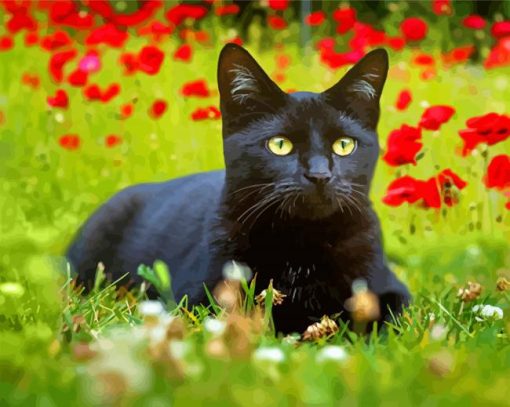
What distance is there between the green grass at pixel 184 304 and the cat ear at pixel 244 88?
1.68 ft

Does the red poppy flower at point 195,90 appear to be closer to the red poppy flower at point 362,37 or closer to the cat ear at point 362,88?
the red poppy flower at point 362,37

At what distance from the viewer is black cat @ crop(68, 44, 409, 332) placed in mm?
2096

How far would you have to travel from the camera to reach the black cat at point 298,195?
2.10 m

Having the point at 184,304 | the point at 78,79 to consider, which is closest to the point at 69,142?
the point at 78,79

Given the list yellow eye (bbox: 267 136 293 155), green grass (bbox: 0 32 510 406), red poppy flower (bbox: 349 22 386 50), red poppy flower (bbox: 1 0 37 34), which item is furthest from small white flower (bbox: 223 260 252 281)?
red poppy flower (bbox: 1 0 37 34)

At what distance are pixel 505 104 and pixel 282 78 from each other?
133 centimetres

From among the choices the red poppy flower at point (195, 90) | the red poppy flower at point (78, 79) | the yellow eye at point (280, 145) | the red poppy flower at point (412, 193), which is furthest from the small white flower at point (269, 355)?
the red poppy flower at point (78, 79)

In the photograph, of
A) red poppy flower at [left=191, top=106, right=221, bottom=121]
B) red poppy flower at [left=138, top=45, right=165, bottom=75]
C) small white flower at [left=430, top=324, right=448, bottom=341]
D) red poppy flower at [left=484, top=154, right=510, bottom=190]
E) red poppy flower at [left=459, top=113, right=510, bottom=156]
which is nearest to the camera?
small white flower at [left=430, top=324, right=448, bottom=341]

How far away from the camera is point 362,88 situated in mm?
2211

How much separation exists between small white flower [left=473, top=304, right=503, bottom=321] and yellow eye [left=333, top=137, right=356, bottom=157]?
0.51 metres

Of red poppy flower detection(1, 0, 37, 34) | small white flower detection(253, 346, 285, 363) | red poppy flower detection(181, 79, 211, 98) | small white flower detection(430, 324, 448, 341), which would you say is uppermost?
red poppy flower detection(1, 0, 37, 34)

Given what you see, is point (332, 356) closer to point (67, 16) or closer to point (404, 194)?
point (404, 194)

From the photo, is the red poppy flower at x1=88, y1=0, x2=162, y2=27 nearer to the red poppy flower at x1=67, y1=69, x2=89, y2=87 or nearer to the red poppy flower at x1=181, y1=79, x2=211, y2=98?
the red poppy flower at x1=67, y1=69, x2=89, y2=87

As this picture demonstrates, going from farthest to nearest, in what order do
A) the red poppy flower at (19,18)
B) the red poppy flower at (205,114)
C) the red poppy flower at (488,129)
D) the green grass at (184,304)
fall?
the red poppy flower at (19,18), the red poppy flower at (205,114), the red poppy flower at (488,129), the green grass at (184,304)
